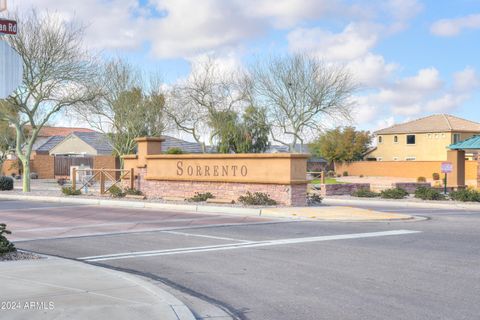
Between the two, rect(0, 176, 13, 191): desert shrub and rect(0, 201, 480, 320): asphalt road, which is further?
rect(0, 176, 13, 191): desert shrub

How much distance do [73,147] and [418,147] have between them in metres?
40.3

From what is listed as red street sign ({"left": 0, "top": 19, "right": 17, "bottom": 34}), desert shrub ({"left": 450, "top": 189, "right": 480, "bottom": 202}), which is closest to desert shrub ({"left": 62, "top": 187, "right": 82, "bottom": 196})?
desert shrub ({"left": 450, "top": 189, "right": 480, "bottom": 202})

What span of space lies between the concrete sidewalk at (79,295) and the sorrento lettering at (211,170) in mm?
14223

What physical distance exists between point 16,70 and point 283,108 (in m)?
38.8

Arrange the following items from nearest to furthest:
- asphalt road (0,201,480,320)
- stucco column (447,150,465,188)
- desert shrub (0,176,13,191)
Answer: asphalt road (0,201,480,320) → desert shrub (0,176,13,191) → stucco column (447,150,465,188)

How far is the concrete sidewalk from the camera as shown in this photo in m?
6.93

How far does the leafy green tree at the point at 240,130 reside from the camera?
48.2 m

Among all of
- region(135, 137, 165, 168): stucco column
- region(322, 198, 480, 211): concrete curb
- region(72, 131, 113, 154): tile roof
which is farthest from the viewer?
region(72, 131, 113, 154): tile roof

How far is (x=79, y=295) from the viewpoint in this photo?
7840 millimetres

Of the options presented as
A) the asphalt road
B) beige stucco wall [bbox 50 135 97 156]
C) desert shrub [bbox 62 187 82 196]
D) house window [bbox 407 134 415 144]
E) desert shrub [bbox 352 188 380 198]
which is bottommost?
the asphalt road

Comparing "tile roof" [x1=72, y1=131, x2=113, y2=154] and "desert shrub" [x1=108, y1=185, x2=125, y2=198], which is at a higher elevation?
"tile roof" [x1=72, y1=131, x2=113, y2=154]

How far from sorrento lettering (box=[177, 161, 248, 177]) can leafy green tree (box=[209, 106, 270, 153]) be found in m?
21.4

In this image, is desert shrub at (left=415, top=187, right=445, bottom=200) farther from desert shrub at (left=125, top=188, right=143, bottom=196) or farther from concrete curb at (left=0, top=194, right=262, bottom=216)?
desert shrub at (left=125, top=188, right=143, bottom=196)

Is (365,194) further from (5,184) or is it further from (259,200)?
(5,184)
